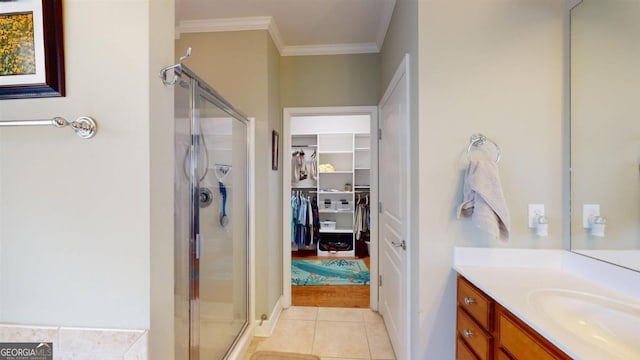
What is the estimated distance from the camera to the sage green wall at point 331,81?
2699 millimetres

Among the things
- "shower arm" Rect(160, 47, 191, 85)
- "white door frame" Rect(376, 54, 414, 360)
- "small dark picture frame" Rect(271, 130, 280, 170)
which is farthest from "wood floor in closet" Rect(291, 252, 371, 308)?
"shower arm" Rect(160, 47, 191, 85)

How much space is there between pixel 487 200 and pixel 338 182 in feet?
12.0

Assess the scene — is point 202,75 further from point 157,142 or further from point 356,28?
point 157,142

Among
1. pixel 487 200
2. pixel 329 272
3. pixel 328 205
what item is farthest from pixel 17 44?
pixel 328 205

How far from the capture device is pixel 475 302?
3.77ft

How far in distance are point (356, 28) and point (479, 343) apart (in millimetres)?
2484

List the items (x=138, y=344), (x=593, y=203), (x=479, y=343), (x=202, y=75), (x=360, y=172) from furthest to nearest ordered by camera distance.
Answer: (x=360, y=172), (x=202, y=75), (x=593, y=203), (x=479, y=343), (x=138, y=344)

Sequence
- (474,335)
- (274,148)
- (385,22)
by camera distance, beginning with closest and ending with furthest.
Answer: (474,335) → (385,22) → (274,148)

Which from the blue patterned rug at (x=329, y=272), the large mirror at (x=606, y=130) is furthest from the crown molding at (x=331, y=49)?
the blue patterned rug at (x=329, y=272)

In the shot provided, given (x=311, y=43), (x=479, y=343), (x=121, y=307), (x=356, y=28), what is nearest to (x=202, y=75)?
(x=311, y=43)

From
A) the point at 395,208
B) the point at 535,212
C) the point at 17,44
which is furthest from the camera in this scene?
the point at 395,208

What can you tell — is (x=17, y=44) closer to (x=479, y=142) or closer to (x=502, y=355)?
(x=479, y=142)

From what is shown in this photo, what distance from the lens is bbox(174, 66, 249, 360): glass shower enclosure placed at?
132 centimetres

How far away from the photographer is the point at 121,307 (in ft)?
2.78
